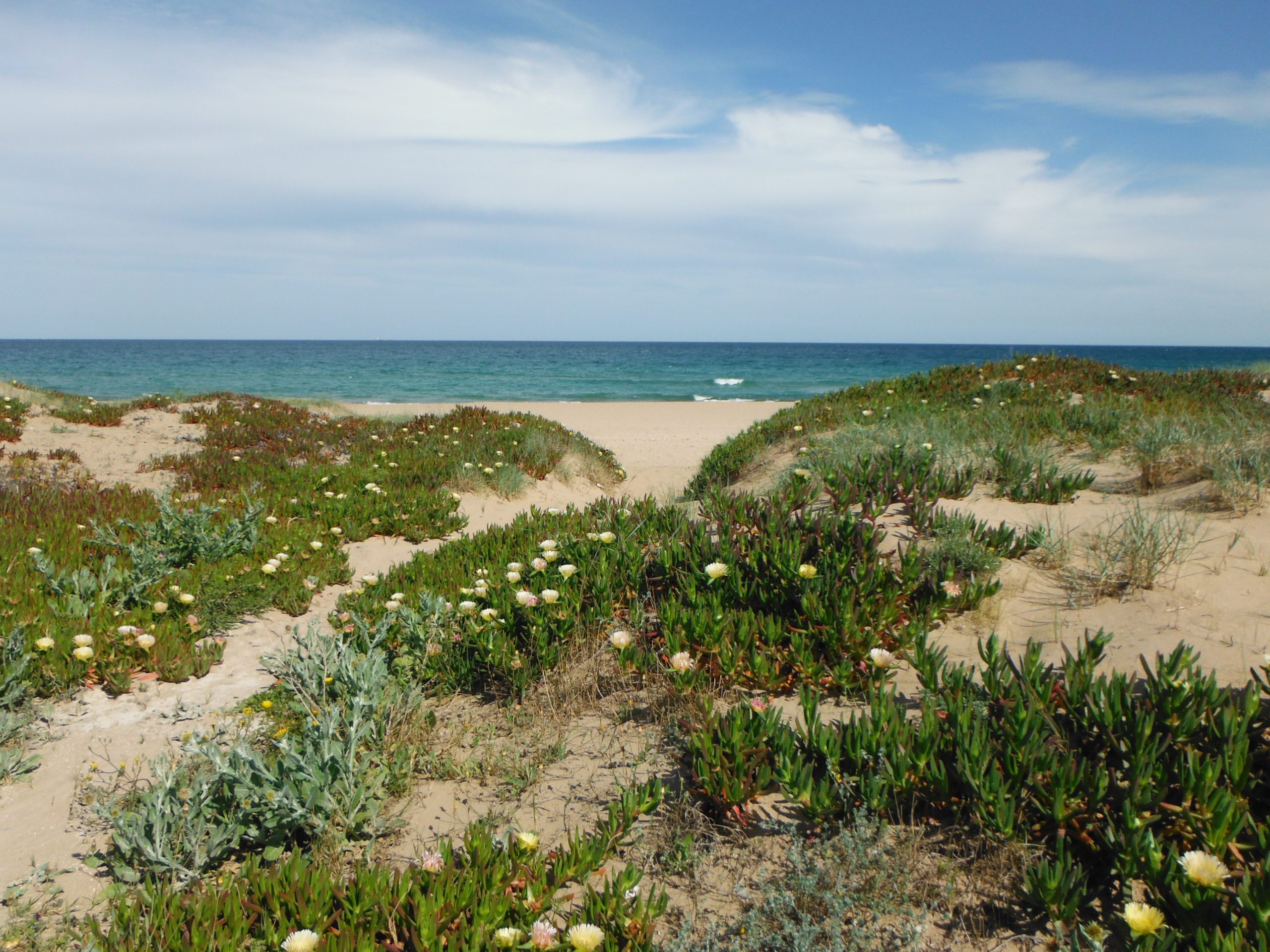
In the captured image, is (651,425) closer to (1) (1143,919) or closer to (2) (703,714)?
(2) (703,714)

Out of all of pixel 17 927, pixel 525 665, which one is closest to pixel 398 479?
pixel 525 665

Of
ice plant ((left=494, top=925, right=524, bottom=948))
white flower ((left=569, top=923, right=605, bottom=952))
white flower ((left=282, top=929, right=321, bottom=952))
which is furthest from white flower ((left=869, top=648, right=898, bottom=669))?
white flower ((left=282, top=929, right=321, bottom=952))

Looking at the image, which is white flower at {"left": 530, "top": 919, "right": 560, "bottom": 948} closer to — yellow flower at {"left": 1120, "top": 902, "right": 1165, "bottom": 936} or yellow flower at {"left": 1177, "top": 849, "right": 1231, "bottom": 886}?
yellow flower at {"left": 1120, "top": 902, "right": 1165, "bottom": 936}

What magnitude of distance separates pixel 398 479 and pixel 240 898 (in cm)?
705

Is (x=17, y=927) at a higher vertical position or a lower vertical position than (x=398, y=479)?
lower

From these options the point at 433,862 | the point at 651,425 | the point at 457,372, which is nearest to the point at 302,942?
the point at 433,862

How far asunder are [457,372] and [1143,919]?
5441 cm

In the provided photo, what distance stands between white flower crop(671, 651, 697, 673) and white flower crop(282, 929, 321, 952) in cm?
180

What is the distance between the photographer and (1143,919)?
1.98m

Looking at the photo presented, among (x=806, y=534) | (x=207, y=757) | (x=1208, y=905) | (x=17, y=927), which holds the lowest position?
(x=17, y=927)

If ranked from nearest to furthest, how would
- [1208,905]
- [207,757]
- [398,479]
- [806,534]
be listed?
1. [1208,905]
2. [207,757]
3. [806,534]
4. [398,479]

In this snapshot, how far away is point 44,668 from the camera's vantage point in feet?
13.7

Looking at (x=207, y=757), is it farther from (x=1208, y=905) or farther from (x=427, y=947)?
(x=1208, y=905)

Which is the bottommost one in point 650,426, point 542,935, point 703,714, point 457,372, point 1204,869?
point 542,935
